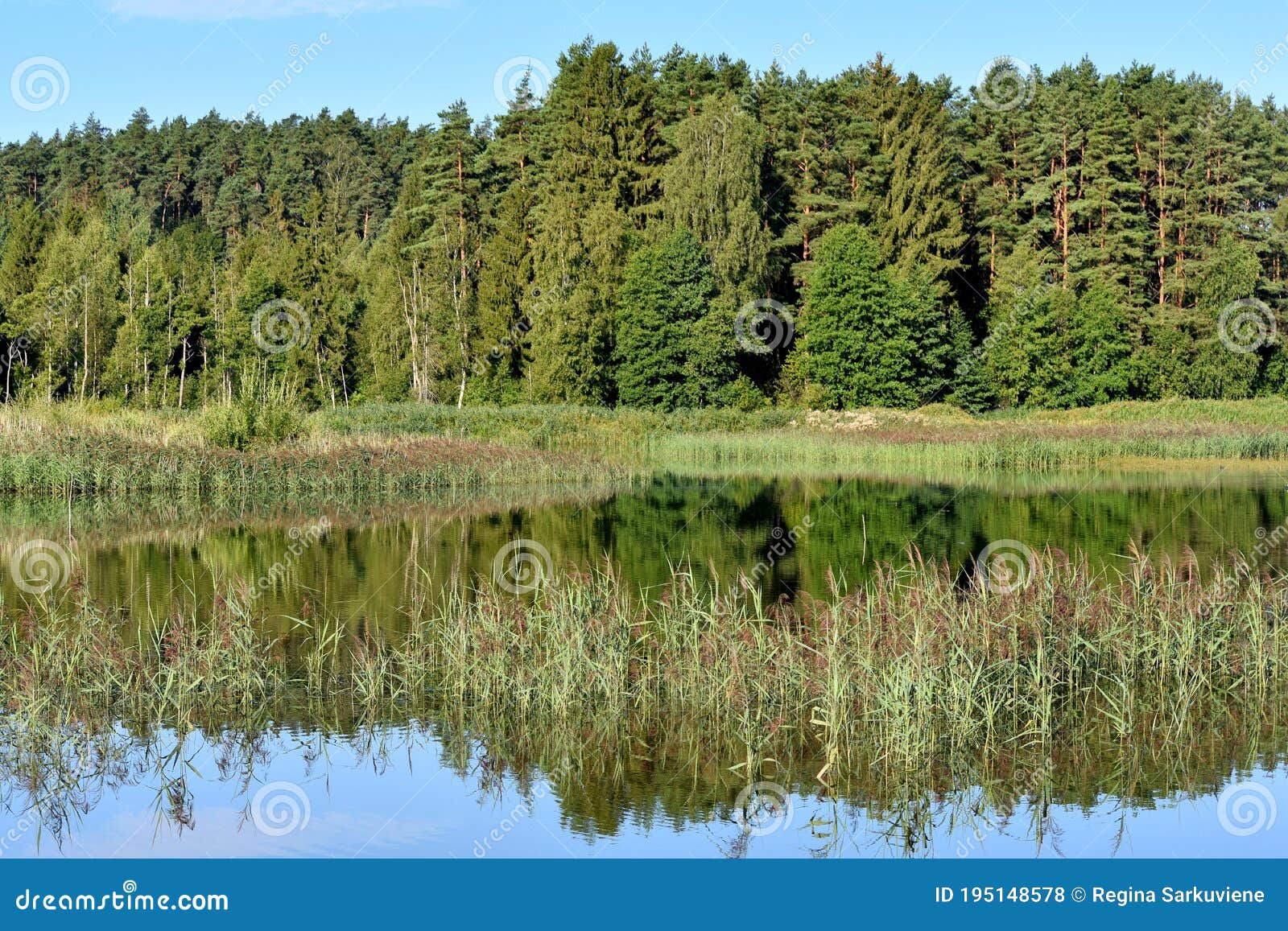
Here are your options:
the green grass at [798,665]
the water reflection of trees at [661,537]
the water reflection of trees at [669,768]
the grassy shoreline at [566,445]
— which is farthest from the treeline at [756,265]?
the water reflection of trees at [669,768]

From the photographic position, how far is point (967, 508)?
79.7 ft

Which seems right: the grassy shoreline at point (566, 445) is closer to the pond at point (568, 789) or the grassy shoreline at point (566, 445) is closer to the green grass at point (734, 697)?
the pond at point (568, 789)

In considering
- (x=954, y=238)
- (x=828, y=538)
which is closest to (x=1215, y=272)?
(x=954, y=238)

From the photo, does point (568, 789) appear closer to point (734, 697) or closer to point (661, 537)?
point (734, 697)

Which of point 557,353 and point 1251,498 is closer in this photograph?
point 1251,498

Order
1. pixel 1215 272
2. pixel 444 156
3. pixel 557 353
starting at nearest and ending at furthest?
pixel 557 353, pixel 1215 272, pixel 444 156

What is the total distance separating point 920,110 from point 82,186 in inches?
2240

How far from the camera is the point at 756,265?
51.2 meters

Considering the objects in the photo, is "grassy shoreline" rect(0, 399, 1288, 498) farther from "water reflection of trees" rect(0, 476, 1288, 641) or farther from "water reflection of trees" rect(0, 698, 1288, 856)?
"water reflection of trees" rect(0, 698, 1288, 856)

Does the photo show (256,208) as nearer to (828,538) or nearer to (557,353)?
(557,353)

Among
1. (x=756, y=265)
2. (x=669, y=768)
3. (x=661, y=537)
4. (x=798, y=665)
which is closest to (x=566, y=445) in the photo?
(x=661, y=537)

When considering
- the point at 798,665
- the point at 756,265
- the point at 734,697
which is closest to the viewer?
the point at 734,697

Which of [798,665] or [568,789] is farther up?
[798,665]

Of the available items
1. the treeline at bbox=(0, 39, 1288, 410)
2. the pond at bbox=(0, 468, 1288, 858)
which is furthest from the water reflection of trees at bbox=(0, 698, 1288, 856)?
the treeline at bbox=(0, 39, 1288, 410)
